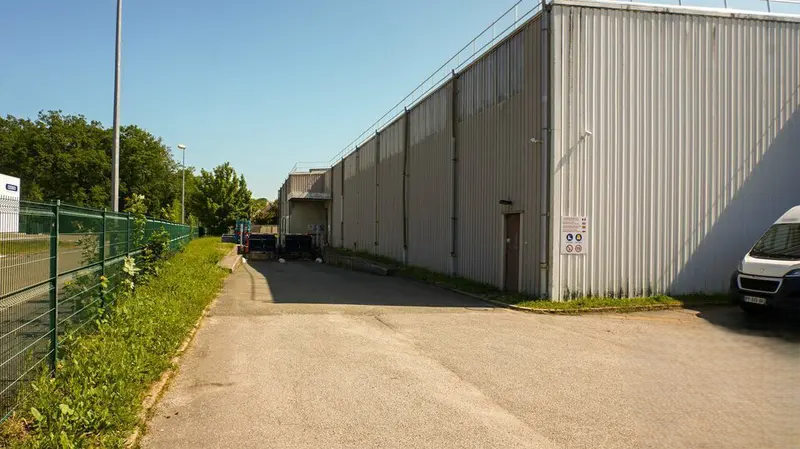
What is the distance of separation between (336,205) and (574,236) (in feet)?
110

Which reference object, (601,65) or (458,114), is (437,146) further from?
(601,65)

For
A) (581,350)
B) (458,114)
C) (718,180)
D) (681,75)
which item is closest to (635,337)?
(581,350)

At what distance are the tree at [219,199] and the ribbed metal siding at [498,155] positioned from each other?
51.4 metres

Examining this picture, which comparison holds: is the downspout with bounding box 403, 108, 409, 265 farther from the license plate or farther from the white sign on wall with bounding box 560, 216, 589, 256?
the license plate

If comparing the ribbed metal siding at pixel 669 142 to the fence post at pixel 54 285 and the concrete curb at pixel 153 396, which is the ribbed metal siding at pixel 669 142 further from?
the fence post at pixel 54 285

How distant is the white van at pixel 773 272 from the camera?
10.0 m

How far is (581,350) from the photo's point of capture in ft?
28.1

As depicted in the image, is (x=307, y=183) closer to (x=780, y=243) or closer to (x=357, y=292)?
(x=357, y=292)

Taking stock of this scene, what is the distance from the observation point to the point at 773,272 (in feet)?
34.1

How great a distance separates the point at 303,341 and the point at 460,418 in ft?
13.8

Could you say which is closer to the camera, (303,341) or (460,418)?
(460,418)

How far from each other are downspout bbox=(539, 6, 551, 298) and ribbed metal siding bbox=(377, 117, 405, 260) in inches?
530

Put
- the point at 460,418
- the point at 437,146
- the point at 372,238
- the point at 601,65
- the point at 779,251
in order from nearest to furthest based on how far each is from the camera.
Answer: the point at 460,418, the point at 779,251, the point at 601,65, the point at 437,146, the point at 372,238

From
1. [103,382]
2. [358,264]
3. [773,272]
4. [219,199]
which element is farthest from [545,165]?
[219,199]
